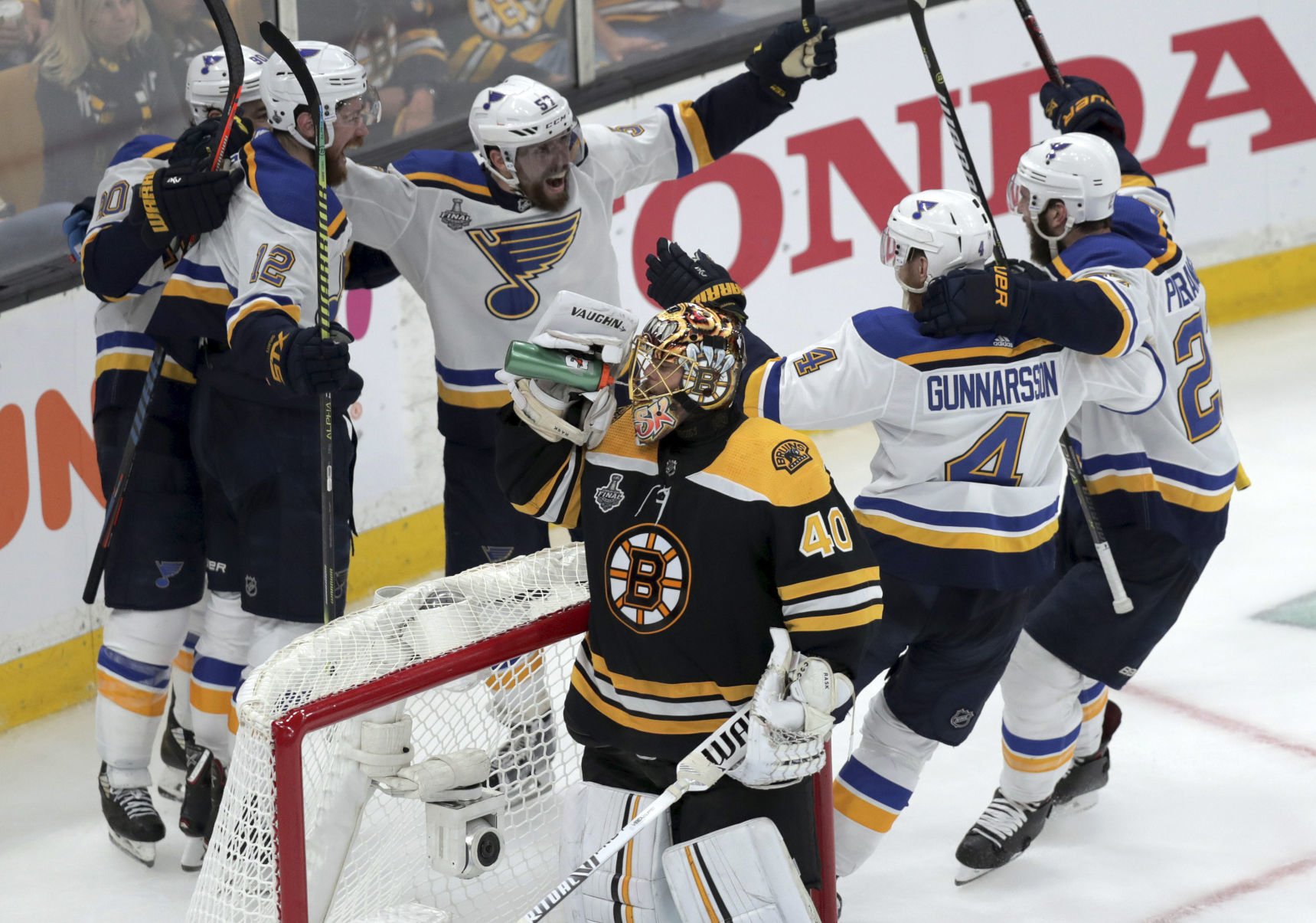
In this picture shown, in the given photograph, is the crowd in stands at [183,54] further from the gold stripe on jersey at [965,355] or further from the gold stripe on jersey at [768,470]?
the gold stripe on jersey at [768,470]

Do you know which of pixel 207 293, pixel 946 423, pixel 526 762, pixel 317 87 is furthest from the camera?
pixel 207 293

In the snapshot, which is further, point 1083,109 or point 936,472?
point 1083,109

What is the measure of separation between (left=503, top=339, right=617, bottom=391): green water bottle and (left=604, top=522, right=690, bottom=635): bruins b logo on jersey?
0.21 m

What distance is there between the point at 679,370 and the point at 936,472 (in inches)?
29.0

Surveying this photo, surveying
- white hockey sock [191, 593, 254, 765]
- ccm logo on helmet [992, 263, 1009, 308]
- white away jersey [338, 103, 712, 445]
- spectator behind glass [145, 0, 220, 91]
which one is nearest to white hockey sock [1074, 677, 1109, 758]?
ccm logo on helmet [992, 263, 1009, 308]

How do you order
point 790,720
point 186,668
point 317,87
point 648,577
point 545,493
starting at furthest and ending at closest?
point 186,668
point 317,87
point 545,493
point 648,577
point 790,720

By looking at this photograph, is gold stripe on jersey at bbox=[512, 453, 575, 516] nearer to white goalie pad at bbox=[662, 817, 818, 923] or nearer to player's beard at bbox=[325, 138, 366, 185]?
white goalie pad at bbox=[662, 817, 818, 923]

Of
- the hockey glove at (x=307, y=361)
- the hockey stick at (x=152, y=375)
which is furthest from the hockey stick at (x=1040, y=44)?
the hockey glove at (x=307, y=361)

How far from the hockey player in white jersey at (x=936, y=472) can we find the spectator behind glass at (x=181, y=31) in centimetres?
219

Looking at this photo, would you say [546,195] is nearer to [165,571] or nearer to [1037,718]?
[165,571]

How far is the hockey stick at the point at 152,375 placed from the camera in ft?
11.4

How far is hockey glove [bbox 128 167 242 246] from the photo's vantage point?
11.1 ft

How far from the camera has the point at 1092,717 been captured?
12.3 ft

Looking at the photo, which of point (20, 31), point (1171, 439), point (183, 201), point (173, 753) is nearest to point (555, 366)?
point (183, 201)
